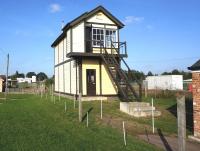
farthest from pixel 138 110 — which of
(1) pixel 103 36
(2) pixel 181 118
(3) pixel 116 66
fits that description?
(2) pixel 181 118

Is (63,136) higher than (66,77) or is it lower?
lower

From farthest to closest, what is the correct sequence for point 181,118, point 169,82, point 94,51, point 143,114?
1. point 169,82
2. point 94,51
3. point 143,114
4. point 181,118

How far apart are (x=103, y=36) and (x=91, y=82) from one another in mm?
4065

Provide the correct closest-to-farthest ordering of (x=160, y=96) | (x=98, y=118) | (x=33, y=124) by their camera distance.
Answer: (x=33, y=124)
(x=98, y=118)
(x=160, y=96)

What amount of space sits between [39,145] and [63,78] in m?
22.7

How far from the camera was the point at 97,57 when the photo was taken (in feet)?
87.7

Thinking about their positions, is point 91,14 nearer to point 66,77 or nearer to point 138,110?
point 66,77

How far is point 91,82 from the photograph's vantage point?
88.5ft

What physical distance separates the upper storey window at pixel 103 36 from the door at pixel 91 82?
232cm

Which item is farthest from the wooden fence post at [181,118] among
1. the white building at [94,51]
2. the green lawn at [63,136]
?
the white building at [94,51]

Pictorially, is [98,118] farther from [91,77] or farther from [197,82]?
[91,77]

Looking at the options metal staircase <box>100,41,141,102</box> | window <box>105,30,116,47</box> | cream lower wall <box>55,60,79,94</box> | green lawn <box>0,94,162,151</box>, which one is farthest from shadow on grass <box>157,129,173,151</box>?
window <box>105,30,116,47</box>

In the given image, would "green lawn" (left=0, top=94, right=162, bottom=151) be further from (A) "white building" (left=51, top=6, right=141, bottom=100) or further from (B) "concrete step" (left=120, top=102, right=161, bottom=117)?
(A) "white building" (left=51, top=6, right=141, bottom=100)

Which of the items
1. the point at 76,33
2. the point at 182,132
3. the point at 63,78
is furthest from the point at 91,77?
the point at 182,132
